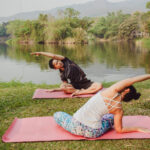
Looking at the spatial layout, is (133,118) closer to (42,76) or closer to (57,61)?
(57,61)

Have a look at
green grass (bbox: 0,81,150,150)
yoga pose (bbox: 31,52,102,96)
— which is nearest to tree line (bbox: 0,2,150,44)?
yoga pose (bbox: 31,52,102,96)

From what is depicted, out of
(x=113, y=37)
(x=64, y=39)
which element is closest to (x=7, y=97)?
(x=64, y=39)

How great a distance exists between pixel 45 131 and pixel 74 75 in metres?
2.24

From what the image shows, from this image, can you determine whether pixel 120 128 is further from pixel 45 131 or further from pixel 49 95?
pixel 49 95

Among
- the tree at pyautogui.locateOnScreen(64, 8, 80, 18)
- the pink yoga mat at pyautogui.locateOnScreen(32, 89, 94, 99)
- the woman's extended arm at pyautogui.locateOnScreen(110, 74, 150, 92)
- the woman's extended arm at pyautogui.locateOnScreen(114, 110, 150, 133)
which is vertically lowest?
the pink yoga mat at pyautogui.locateOnScreen(32, 89, 94, 99)

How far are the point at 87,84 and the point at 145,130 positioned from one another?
254cm

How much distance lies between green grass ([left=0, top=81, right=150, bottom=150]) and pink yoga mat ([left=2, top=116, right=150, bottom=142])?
0.23ft

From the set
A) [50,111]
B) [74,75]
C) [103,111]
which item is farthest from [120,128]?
[74,75]

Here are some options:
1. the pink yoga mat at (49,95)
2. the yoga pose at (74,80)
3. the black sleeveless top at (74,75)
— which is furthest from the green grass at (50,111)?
the black sleeveless top at (74,75)

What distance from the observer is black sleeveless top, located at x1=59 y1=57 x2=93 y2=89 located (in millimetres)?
5215

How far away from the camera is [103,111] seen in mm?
2920

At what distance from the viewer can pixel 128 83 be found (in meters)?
2.79

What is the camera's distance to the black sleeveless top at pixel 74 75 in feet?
17.1

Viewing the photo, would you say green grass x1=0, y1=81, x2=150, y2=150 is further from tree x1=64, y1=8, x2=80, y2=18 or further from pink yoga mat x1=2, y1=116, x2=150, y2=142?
tree x1=64, y1=8, x2=80, y2=18
